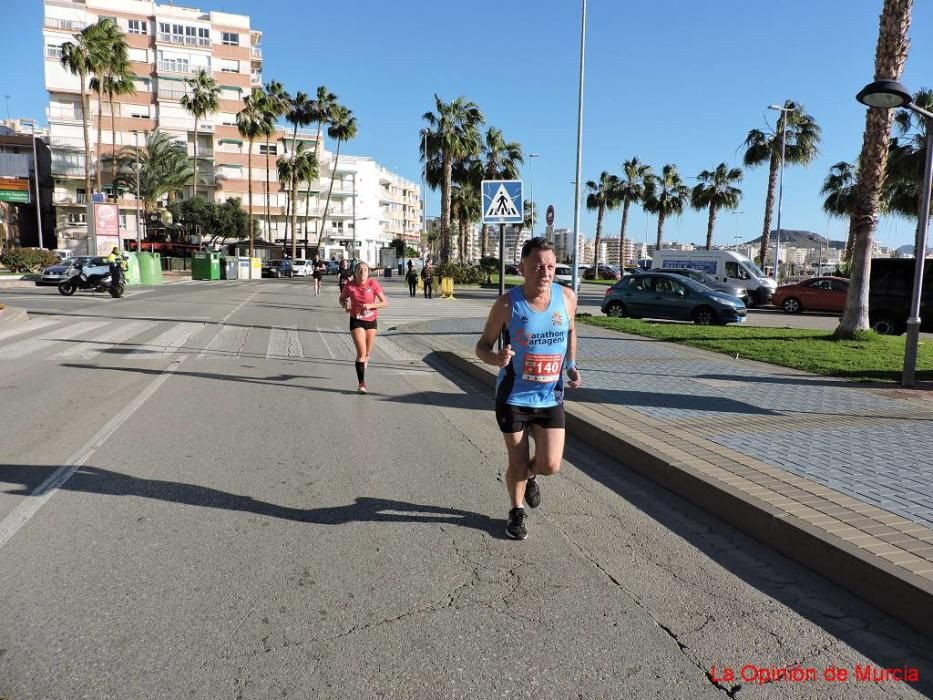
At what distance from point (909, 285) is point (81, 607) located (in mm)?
19045

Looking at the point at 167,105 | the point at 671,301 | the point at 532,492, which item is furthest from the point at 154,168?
the point at 532,492

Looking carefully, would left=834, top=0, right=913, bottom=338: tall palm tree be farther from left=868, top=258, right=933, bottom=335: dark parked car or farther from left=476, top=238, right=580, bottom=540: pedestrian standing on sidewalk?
left=476, top=238, right=580, bottom=540: pedestrian standing on sidewalk

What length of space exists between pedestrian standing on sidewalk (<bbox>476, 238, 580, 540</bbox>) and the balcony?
3295 inches

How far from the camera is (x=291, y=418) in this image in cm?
718

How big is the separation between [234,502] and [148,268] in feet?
118

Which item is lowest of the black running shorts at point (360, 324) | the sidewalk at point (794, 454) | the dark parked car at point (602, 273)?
the sidewalk at point (794, 454)

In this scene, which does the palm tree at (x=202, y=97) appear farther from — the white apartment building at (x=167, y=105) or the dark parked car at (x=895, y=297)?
the dark parked car at (x=895, y=297)

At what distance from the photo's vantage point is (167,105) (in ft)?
238

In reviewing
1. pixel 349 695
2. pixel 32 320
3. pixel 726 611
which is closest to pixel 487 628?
pixel 349 695

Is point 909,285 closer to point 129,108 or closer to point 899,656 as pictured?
point 899,656

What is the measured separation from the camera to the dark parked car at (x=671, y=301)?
17828mm

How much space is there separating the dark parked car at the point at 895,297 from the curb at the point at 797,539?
14.6m

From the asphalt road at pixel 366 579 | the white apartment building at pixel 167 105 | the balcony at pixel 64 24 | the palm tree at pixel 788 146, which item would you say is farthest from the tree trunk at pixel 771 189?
the balcony at pixel 64 24

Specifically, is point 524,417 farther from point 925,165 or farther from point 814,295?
point 814,295
